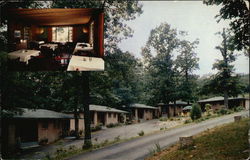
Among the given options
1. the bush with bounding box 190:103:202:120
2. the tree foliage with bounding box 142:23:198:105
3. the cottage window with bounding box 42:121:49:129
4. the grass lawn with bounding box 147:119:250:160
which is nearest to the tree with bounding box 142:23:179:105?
the tree foliage with bounding box 142:23:198:105

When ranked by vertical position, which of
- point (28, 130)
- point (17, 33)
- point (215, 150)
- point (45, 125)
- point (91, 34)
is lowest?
point (28, 130)

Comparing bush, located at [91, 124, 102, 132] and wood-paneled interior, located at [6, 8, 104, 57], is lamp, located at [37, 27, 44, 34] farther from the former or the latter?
bush, located at [91, 124, 102, 132]

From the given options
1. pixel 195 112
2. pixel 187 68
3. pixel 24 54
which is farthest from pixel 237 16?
pixel 187 68

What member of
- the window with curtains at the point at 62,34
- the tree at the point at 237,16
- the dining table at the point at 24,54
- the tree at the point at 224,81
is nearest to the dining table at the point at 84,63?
the window with curtains at the point at 62,34

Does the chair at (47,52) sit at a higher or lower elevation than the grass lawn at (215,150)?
higher

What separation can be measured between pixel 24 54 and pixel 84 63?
2443 mm

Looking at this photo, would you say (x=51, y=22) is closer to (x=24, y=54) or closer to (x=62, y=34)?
(x=62, y=34)

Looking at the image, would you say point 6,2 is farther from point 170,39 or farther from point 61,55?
point 170,39

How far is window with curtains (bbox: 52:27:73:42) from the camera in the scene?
30.1 ft

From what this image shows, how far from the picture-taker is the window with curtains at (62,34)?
9180 mm

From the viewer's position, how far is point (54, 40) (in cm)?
918

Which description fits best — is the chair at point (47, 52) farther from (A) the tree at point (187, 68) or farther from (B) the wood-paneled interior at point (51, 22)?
(A) the tree at point (187, 68)

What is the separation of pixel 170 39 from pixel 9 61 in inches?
977

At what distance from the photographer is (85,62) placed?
9.21 m
